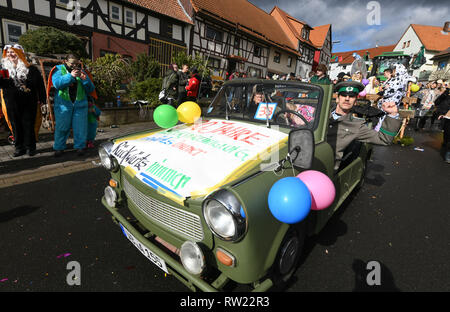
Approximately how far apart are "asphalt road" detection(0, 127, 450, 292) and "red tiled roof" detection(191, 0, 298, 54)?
1955 cm

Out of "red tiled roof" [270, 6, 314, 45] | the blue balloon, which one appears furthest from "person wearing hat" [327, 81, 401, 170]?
"red tiled roof" [270, 6, 314, 45]

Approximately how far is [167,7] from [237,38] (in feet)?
24.4

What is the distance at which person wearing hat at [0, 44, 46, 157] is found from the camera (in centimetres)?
456

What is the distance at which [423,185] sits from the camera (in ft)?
15.7

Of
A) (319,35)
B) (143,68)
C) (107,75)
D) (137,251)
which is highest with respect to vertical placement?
(319,35)

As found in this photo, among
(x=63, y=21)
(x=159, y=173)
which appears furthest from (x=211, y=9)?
(x=159, y=173)

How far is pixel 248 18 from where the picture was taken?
25328 millimetres

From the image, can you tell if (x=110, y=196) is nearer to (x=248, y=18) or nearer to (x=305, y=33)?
(x=248, y=18)

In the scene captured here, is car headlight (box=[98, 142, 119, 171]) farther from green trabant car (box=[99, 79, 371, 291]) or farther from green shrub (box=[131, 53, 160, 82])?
green shrub (box=[131, 53, 160, 82])

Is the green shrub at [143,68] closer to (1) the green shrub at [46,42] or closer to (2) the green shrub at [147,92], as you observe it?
(1) the green shrub at [46,42]

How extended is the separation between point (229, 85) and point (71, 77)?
3076mm

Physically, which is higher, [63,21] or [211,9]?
[211,9]

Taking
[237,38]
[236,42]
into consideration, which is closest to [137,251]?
[236,42]

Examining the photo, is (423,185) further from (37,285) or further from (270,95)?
(37,285)
